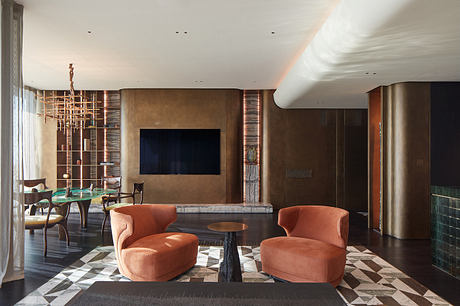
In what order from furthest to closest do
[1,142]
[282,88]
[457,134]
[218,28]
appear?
[282,88] → [457,134] → [218,28] → [1,142]

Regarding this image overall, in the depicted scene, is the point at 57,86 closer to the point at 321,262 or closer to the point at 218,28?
the point at 218,28

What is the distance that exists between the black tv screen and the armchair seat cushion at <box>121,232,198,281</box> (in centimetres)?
432

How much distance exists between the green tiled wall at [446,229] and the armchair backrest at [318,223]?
127 centimetres

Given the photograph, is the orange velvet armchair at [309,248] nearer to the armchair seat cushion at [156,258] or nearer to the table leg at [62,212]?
the armchair seat cushion at [156,258]

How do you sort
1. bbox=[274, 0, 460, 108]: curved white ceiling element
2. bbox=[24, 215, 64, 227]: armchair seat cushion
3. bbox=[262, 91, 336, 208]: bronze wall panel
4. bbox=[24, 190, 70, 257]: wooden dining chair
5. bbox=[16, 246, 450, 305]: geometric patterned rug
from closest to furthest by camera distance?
1. bbox=[274, 0, 460, 108]: curved white ceiling element
2. bbox=[16, 246, 450, 305]: geometric patterned rug
3. bbox=[24, 190, 70, 257]: wooden dining chair
4. bbox=[24, 215, 64, 227]: armchair seat cushion
5. bbox=[262, 91, 336, 208]: bronze wall panel

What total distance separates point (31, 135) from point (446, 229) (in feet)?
27.3

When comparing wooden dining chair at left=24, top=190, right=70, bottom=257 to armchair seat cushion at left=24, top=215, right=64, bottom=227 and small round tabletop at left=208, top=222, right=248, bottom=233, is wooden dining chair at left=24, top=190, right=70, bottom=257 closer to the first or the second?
armchair seat cushion at left=24, top=215, right=64, bottom=227

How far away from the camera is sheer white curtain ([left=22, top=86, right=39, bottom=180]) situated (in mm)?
7395

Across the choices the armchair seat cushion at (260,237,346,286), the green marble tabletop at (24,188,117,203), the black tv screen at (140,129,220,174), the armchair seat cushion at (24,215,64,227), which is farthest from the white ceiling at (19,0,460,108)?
the armchair seat cushion at (24,215,64,227)

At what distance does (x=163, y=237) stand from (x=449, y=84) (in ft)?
17.0

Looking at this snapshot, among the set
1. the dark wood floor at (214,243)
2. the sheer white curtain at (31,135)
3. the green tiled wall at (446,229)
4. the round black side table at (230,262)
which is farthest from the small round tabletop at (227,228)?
the sheer white curtain at (31,135)

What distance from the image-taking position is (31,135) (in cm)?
759

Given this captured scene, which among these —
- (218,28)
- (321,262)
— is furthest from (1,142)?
(321,262)

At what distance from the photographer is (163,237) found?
361cm
